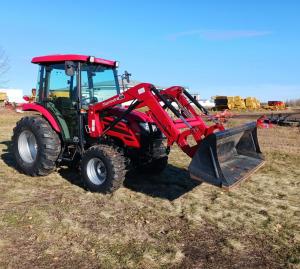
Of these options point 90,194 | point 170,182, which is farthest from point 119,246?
point 170,182

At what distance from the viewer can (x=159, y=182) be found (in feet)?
25.8

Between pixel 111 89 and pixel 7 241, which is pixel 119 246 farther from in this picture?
pixel 111 89

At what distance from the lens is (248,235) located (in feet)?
17.2

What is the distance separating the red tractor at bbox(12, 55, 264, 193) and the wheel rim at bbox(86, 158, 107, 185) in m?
0.02

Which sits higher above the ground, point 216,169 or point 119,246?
point 216,169

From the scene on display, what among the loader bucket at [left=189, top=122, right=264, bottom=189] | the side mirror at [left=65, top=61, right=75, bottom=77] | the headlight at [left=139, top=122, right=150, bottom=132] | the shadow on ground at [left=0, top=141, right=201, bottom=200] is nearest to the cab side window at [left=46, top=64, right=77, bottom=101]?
the side mirror at [left=65, top=61, right=75, bottom=77]

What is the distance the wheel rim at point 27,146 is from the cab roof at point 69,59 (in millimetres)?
1456

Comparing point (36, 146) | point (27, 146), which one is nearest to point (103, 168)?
point (36, 146)

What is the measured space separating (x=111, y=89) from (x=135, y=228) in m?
3.38

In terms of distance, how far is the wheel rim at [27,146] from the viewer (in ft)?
26.9

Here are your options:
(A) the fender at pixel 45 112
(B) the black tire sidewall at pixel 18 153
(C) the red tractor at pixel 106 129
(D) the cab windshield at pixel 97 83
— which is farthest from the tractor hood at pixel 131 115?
(B) the black tire sidewall at pixel 18 153

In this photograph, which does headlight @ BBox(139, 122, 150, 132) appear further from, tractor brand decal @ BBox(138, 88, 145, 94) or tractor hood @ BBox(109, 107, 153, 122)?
tractor brand decal @ BBox(138, 88, 145, 94)

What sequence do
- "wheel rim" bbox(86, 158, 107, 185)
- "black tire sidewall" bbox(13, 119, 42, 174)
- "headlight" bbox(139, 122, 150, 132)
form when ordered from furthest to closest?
1. "black tire sidewall" bbox(13, 119, 42, 174)
2. "headlight" bbox(139, 122, 150, 132)
3. "wheel rim" bbox(86, 158, 107, 185)

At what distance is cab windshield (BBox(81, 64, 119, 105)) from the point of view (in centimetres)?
749
